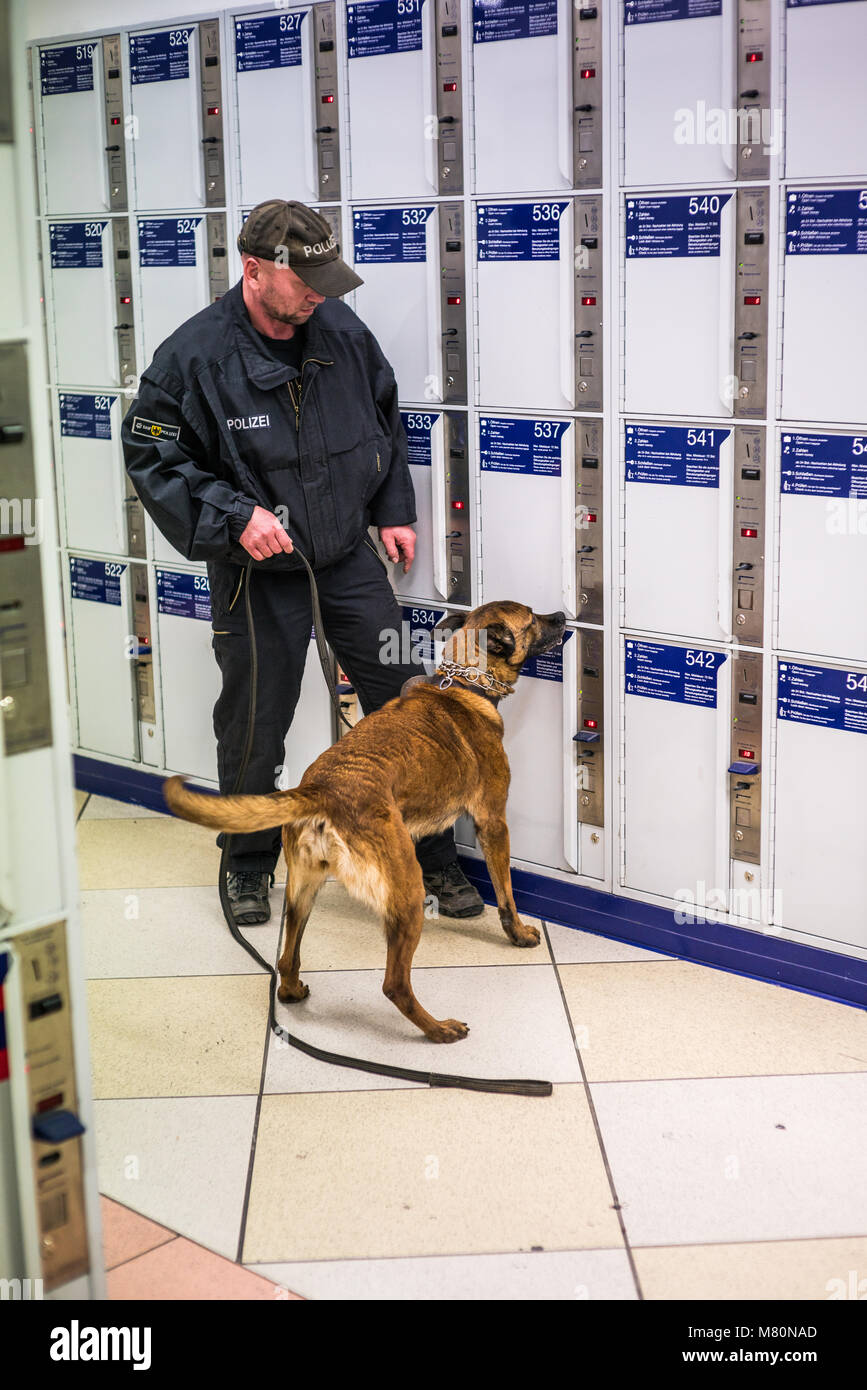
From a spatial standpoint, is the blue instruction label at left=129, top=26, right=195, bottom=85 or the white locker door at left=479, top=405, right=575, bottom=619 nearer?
the white locker door at left=479, top=405, right=575, bottom=619

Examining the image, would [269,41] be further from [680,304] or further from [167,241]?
[680,304]

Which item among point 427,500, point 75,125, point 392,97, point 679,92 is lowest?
point 427,500

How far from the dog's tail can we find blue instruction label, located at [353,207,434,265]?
63.2 inches

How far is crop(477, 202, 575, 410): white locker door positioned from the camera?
11.5 feet

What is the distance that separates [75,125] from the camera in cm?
443

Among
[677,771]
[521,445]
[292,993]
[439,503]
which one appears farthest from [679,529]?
[292,993]

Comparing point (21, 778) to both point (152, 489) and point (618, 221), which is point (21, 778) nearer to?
point (152, 489)

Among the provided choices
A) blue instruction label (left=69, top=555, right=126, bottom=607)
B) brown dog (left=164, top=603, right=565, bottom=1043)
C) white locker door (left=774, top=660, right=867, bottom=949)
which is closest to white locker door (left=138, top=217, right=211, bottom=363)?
blue instruction label (left=69, top=555, right=126, bottom=607)

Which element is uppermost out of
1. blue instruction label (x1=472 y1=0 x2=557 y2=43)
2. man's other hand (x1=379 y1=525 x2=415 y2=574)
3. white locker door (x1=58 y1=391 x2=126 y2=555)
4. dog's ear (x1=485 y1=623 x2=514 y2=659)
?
blue instruction label (x1=472 y1=0 x2=557 y2=43)

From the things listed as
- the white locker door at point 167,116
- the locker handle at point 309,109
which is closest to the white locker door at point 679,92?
the locker handle at point 309,109

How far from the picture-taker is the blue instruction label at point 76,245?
4477mm

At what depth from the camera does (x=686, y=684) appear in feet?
11.6

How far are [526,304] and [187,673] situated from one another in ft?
5.63

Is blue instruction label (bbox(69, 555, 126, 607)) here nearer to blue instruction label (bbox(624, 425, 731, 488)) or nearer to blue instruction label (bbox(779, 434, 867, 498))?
blue instruction label (bbox(624, 425, 731, 488))
